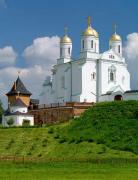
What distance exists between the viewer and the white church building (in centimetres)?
6281

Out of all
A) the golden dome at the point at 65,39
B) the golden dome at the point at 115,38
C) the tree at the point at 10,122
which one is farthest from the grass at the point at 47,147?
the golden dome at the point at 115,38

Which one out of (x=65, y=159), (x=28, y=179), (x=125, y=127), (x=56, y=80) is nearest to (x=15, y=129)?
(x=125, y=127)

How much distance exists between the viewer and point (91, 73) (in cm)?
6347

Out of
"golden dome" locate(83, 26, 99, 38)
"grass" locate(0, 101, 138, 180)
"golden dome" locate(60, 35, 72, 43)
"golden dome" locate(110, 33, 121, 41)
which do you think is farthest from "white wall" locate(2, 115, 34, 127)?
"golden dome" locate(110, 33, 121, 41)

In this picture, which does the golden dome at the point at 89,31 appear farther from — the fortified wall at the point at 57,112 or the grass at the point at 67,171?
the grass at the point at 67,171

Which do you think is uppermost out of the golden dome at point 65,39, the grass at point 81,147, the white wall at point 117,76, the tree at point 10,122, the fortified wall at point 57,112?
the golden dome at point 65,39

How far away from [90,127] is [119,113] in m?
3.88

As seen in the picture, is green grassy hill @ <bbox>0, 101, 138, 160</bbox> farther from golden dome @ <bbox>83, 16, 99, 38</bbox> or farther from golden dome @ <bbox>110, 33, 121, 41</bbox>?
golden dome @ <bbox>110, 33, 121, 41</bbox>

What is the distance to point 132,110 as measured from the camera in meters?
50.4

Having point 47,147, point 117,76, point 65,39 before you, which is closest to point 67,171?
point 47,147

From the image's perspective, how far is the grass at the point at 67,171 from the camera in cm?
2847

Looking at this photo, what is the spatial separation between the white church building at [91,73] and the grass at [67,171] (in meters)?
25.6

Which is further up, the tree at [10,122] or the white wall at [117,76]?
the white wall at [117,76]

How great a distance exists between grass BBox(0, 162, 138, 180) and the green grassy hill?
10.8ft
